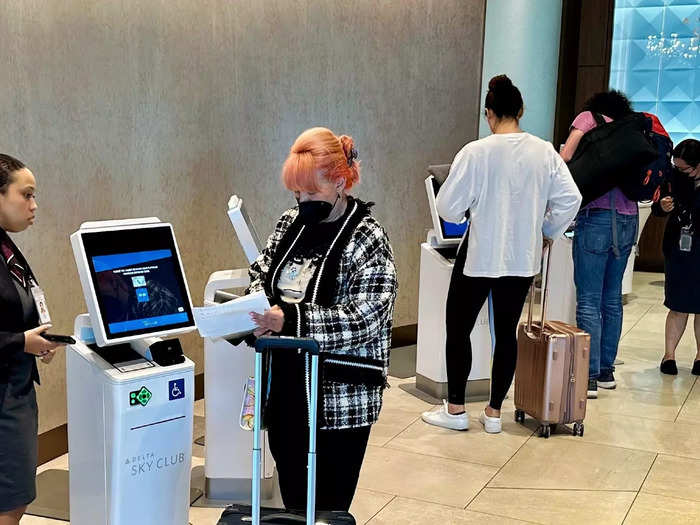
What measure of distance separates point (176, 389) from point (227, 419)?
2.86ft

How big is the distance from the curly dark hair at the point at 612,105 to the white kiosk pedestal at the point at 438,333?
3.81 feet

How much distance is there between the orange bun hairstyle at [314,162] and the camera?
2.68 meters

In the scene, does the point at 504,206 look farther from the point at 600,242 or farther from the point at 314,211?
the point at 314,211

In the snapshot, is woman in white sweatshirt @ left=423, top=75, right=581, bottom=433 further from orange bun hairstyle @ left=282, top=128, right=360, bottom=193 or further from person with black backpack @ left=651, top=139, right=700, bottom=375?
orange bun hairstyle @ left=282, top=128, right=360, bottom=193

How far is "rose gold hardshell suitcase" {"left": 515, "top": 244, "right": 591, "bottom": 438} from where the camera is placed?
4668 mm

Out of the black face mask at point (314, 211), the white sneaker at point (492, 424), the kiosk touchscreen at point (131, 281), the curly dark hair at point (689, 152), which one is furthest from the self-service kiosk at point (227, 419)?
the curly dark hair at point (689, 152)

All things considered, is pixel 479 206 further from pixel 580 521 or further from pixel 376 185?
pixel 376 185

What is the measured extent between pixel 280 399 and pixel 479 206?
84.7 inches

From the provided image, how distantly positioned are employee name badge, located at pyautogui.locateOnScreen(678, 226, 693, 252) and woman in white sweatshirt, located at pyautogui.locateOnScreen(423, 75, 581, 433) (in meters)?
1.62

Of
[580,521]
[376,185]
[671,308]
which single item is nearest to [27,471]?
[580,521]

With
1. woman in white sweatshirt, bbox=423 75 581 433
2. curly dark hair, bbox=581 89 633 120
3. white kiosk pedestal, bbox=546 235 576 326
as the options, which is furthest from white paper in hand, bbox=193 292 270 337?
white kiosk pedestal, bbox=546 235 576 326

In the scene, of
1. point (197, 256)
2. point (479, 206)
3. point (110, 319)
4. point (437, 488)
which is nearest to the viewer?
point (110, 319)

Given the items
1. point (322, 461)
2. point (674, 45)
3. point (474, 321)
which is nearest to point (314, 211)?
A: point (322, 461)

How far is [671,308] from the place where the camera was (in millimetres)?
6113
